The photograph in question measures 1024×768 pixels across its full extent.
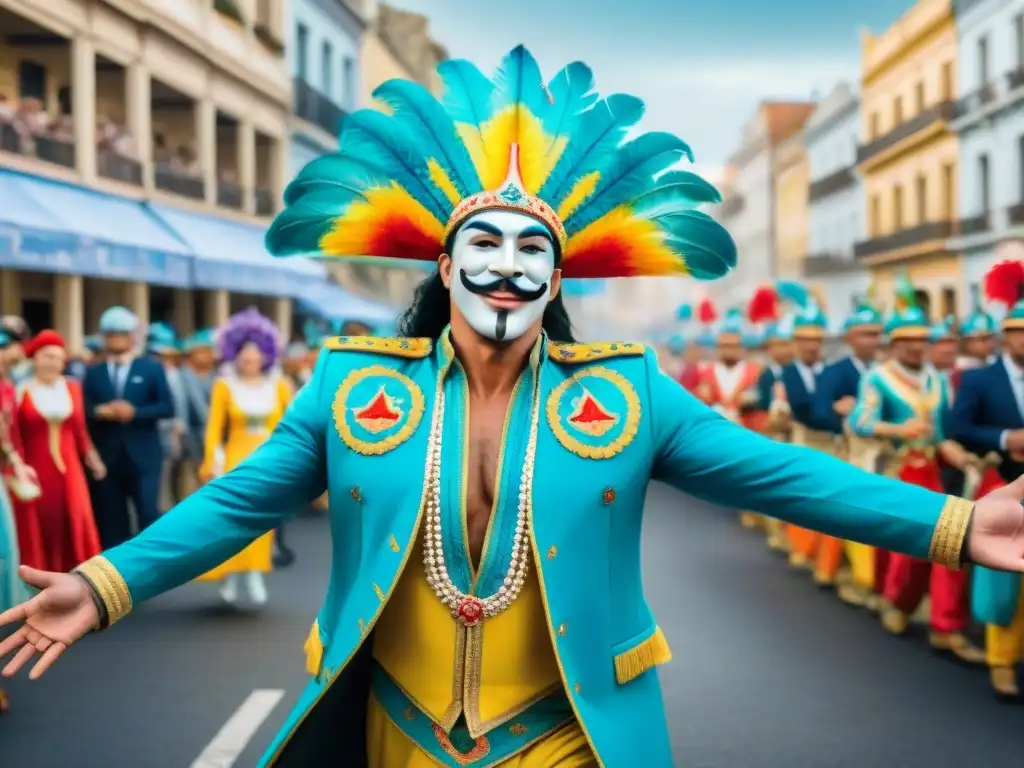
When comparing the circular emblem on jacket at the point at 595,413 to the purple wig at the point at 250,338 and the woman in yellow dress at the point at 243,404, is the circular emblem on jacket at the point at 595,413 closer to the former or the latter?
the woman in yellow dress at the point at 243,404

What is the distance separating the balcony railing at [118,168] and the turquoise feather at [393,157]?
74.2ft

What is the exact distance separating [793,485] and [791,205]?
63.6 m

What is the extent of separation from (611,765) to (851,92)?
54875 millimetres

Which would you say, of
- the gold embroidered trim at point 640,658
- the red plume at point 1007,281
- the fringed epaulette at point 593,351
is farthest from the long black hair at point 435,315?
the red plume at point 1007,281

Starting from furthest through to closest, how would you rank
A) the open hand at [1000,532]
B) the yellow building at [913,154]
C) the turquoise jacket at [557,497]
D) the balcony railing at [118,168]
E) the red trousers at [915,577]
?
the yellow building at [913,154] < the balcony railing at [118,168] < the red trousers at [915,577] < the turquoise jacket at [557,497] < the open hand at [1000,532]

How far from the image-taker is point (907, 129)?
1784 inches

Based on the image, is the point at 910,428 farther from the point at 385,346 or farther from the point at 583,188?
the point at 385,346

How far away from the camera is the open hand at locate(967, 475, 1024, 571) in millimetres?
3289

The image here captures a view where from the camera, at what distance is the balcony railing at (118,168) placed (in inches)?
1007

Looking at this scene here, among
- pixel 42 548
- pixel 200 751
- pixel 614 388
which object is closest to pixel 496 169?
pixel 614 388

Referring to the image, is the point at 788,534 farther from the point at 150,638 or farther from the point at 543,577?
the point at 543,577

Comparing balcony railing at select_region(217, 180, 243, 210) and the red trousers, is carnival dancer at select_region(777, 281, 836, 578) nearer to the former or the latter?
the red trousers

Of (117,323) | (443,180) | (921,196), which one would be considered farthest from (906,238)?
(443,180)

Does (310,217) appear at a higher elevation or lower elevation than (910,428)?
higher
